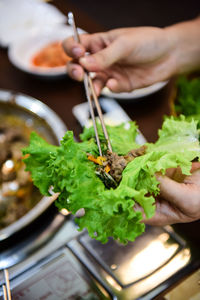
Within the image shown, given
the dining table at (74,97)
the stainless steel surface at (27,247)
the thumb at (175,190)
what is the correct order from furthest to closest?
A: the dining table at (74,97) < the stainless steel surface at (27,247) < the thumb at (175,190)

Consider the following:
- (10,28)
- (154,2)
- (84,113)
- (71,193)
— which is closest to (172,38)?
(84,113)

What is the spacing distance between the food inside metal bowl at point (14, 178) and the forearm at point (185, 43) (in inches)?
52.8

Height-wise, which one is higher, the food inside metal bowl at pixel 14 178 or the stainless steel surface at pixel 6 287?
the food inside metal bowl at pixel 14 178

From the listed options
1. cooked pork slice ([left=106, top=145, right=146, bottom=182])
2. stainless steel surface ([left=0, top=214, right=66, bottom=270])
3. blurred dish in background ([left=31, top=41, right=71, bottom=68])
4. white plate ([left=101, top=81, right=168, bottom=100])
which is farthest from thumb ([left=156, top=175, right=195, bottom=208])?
blurred dish in background ([left=31, top=41, right=71, bottom=68])

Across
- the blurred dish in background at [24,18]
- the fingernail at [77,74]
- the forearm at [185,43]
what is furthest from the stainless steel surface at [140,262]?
the blurred dish in background at [24,18]

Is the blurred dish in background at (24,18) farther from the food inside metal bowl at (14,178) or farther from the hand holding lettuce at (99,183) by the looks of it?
the hand holding lettuce at (99,183)

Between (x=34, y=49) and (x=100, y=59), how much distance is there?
1.51 metres

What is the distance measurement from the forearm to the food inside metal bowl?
134 cm

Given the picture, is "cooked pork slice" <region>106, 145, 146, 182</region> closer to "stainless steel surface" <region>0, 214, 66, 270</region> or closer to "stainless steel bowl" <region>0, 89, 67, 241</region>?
"stainless steel surface" <region>0, 214, 66, 270</region>

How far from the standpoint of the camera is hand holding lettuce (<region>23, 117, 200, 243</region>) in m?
1.09

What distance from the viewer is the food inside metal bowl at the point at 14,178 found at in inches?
74.4

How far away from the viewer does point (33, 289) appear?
1.49 m

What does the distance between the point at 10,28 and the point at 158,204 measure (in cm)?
294

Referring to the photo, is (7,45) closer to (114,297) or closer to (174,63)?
(174,63)
